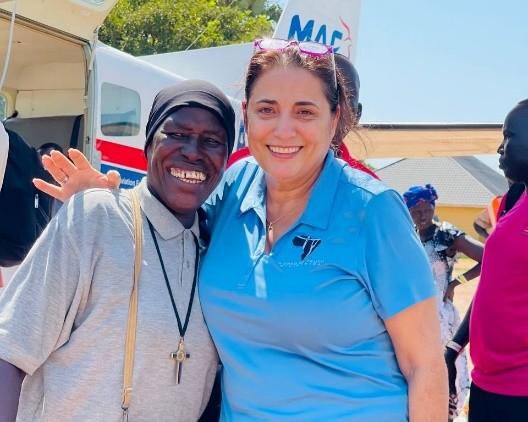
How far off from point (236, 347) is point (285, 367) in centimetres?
14

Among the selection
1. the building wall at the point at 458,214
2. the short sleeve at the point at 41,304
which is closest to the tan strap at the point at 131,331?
the short sleeve at the point at 41,304

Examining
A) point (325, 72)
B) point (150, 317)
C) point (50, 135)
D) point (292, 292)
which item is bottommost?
point (50, 135)

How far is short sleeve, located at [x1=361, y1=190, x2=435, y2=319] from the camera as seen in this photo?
163cm

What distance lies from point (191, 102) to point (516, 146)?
1911 millimetres

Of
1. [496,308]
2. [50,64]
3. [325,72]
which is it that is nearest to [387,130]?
[50,64]

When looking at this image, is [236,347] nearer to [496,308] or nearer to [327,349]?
[327,349]

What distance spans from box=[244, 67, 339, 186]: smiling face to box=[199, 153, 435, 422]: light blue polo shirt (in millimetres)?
182

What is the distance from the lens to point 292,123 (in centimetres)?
185

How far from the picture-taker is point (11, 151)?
3.22 m

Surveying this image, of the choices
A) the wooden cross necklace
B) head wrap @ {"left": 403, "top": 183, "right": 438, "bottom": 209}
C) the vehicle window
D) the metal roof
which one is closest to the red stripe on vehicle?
the vehicle window

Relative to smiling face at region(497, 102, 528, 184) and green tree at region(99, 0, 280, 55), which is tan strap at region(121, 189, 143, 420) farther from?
green tree at region(99, 0, 280, 55)

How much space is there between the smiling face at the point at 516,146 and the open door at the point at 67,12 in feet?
10.5

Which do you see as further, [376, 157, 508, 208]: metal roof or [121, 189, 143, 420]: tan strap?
[376, 157, 508, 208]: metal roof

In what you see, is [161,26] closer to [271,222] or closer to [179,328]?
[271,222]
